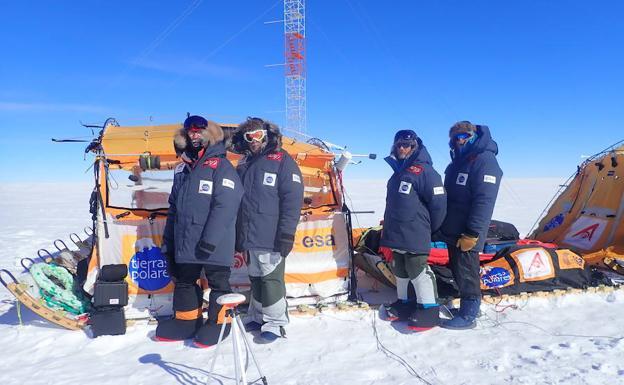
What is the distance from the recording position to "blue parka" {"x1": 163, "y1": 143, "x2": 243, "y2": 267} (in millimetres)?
3959

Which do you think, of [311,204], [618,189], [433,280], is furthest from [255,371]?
[618,189]

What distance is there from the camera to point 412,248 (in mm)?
4348

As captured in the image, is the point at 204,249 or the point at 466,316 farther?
the point at 466,316

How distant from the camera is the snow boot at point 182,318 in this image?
4.25m

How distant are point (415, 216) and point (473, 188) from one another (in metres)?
0.64

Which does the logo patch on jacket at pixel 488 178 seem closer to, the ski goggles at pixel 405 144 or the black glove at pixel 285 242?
the ski goggles at pixel 405 144

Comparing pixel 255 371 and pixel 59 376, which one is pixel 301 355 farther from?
pixel 59 376

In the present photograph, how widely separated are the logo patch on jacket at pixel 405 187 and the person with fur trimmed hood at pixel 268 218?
1025mm

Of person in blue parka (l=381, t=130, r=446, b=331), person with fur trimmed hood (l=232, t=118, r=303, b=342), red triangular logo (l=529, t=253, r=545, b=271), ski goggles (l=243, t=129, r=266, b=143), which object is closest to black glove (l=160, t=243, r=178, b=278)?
person with fur trimmed hood (l=232, t=118, r=303, b=342)

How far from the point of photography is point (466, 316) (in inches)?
177

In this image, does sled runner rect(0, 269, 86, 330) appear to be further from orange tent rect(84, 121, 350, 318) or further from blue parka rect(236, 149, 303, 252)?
blue parka rect(236, 149, 303, 252)

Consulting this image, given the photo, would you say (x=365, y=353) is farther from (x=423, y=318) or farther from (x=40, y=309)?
(x=40, y=309)

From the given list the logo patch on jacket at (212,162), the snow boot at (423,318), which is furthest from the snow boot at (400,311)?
the logo patch on jacket at (212,162)

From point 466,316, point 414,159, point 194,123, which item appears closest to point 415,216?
point 414,159
